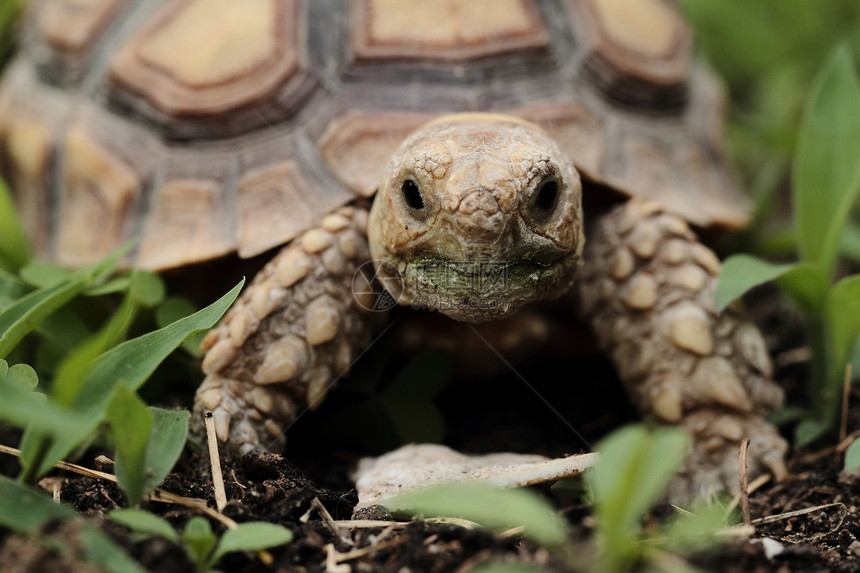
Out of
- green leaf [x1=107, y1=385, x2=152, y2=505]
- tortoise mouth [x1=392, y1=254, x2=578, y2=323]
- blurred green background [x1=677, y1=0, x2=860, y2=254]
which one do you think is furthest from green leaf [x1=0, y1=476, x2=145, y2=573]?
blurred green background [x1=677, y1=0, x2=860, y2=254]

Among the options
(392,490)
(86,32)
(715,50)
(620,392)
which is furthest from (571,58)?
(715,50)

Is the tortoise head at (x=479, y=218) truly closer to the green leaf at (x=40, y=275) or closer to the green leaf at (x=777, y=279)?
the green leaf at (x=777, y=279)

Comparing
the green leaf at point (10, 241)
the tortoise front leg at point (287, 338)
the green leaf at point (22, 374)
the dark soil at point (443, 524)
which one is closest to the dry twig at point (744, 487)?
the dark soil at point (443, 524)

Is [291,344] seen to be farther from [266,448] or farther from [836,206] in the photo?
[836,206]

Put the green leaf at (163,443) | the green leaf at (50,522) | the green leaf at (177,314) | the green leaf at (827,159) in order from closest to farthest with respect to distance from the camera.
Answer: the green leaf at (50,522), the green leaf at (163,443), the green leaf at (177,314), the green leaf at (827,159)

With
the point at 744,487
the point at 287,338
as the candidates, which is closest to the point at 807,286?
the point at 744,487

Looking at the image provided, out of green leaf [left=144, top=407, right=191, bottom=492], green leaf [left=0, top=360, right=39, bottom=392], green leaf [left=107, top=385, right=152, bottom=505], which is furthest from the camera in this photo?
green leaf [left=0, top=360, right=39, bottom=392]

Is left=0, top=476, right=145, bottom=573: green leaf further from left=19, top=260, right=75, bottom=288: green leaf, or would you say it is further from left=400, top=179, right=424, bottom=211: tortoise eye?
left=400, top=179, right=424, bottom=211: tortoise eye
